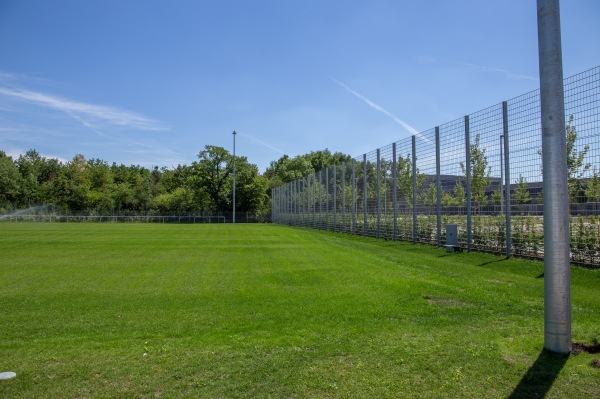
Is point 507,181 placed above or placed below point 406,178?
below

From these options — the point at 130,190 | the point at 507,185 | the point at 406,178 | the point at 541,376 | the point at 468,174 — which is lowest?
the point at 541,376

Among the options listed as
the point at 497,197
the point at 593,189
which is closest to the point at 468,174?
the point at 497,197

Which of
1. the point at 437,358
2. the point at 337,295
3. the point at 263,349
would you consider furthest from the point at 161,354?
the point at 337,295

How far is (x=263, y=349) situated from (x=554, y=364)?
256cm

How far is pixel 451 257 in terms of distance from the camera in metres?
11.3

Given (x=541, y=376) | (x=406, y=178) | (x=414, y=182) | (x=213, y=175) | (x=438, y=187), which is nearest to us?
(x=541, y=376)

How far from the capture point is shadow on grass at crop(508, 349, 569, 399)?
3232mm

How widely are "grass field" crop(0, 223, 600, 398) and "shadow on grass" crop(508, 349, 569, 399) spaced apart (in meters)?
0.01

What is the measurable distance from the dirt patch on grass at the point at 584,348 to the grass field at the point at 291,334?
0.11 meters

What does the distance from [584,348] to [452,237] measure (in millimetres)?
8471

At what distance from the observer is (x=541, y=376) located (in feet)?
11.4

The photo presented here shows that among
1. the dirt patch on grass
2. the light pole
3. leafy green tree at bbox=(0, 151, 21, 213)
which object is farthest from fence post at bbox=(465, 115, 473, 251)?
leafy green tree at bbox=(0, 151, 21, 213)

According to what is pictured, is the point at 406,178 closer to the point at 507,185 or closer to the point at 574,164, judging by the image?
the point at 507,185

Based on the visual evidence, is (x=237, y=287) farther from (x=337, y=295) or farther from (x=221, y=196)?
(x=221, y=196)
